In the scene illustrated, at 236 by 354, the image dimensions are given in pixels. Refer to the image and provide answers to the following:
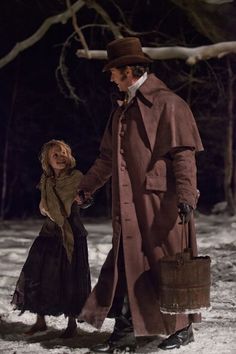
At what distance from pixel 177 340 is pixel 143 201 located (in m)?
0.98

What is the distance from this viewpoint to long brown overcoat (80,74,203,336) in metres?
4.16

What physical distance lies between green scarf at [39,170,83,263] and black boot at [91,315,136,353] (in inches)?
29.3

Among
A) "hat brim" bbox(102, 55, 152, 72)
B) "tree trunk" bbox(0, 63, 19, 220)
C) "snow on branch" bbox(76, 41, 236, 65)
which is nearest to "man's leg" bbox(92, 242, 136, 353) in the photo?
"hat brim" bbox(102, 55, 152, 72)

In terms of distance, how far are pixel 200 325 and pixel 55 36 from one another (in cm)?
1657

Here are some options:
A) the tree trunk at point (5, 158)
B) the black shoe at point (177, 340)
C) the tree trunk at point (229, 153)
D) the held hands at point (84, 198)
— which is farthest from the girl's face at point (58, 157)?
the tree trunk at point (5, 158)

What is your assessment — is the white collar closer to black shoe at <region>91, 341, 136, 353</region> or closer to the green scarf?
the green scarf

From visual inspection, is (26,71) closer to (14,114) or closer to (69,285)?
(14,114)

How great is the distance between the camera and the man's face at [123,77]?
4336 mm

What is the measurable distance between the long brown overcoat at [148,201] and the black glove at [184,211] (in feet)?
0.49

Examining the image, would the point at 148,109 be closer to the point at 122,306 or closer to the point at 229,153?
the point at 122,306

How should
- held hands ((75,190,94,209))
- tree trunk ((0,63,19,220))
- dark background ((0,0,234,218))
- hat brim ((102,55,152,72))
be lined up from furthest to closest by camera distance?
tree trunk ((0,63,19,220)), dark background ((0,0,234,218)), held hands ((75,190,94,209)), hat brim ((102,55,152,72))

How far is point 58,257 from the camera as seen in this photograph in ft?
15.7

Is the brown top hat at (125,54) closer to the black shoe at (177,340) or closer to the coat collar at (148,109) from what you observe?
the coat collar at (148,109)

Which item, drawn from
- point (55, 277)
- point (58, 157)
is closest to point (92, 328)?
point (55, 277)
